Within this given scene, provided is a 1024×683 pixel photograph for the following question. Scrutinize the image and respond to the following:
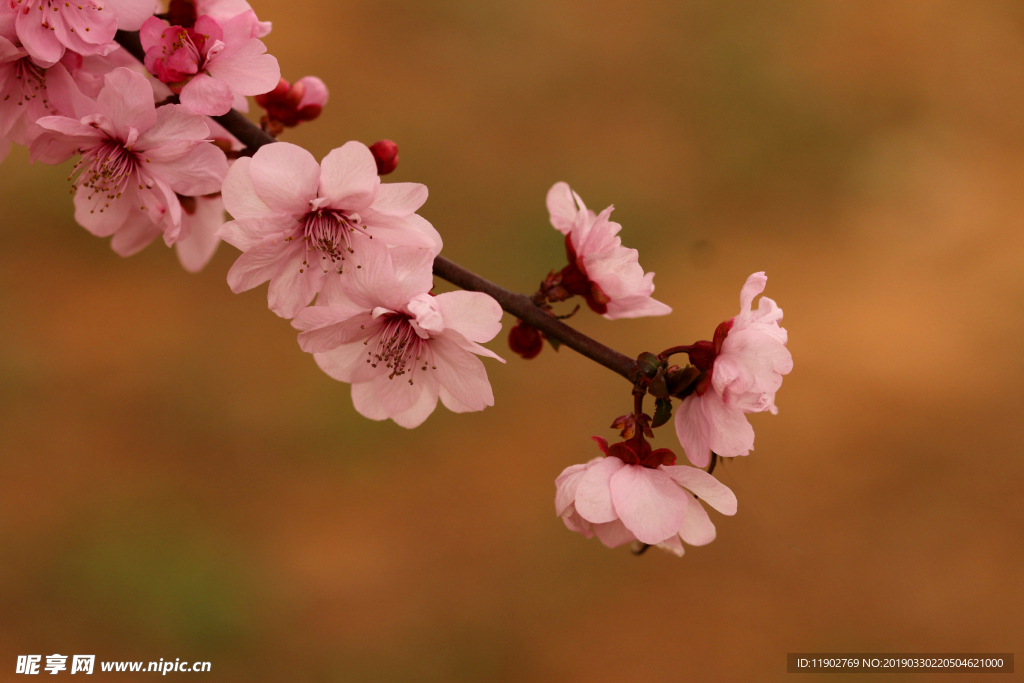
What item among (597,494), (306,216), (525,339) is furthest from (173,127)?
(597,494)

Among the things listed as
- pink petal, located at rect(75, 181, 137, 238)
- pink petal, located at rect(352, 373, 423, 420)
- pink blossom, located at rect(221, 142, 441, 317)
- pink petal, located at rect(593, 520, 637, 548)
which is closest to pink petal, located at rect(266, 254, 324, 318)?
pink blossom, located at rect(221, 142, 441, 317)

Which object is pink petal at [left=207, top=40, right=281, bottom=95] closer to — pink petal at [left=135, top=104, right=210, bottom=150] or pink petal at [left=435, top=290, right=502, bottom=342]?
pink petal at [left=135, top=104, right=210, bottom=150]

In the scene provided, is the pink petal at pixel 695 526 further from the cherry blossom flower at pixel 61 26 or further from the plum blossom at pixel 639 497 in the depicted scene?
the cherry blossom flower at pixel 61 26

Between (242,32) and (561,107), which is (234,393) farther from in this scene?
(242,32)

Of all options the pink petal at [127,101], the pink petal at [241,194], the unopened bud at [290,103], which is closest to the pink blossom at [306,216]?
the pink petal at [241,194]

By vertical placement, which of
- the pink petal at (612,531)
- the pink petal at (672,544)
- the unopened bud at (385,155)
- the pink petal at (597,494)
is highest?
the unopened bud at (385,155)

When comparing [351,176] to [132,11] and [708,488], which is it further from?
[708,488]
